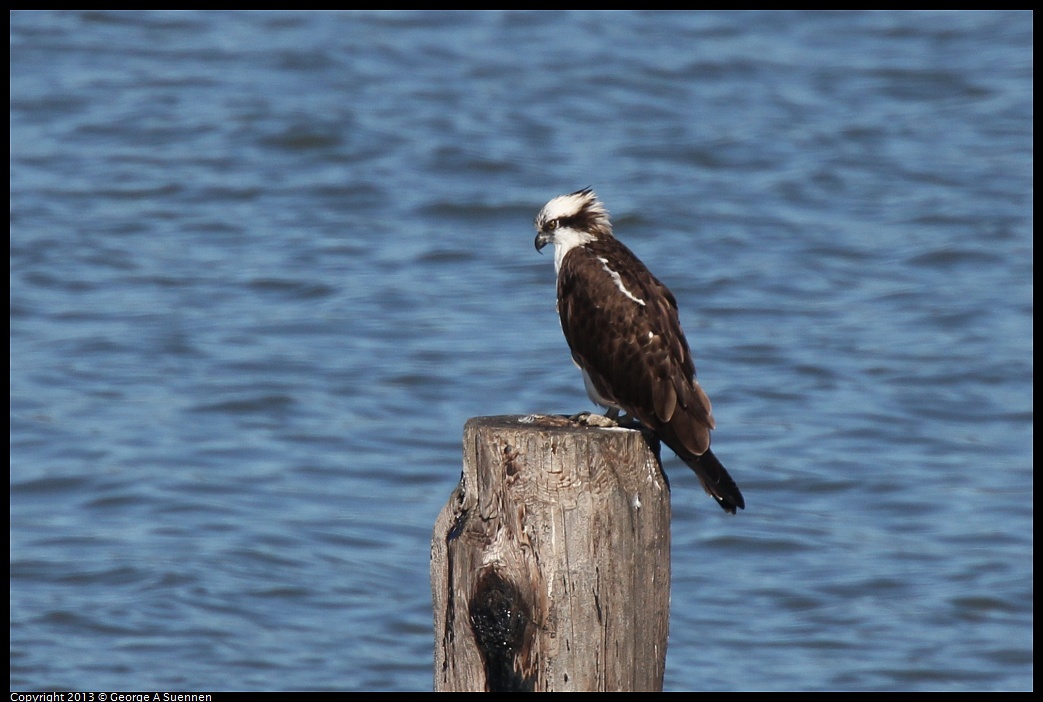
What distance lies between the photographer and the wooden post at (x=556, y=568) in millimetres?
4219

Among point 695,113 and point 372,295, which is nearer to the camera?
point 372,295

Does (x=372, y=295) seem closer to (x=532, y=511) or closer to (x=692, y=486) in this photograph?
(x=692, y=486)

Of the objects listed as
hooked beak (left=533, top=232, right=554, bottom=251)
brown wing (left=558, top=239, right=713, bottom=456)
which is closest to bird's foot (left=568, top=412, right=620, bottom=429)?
brown wing (left=558, top=239, right=713, bottom=456)

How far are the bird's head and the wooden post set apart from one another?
1903 millimetres

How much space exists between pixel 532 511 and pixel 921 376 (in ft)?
30.7

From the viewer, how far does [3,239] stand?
50.2 ft

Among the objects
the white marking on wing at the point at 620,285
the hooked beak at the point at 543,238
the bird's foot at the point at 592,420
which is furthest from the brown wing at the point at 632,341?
the hooked beak at the point at 543,238

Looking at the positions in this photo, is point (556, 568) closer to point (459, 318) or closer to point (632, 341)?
point (632, 341)

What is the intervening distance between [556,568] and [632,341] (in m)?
1.42

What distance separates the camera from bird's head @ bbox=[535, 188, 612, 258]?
6109mm

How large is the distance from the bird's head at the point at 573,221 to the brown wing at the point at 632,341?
0.66 feet

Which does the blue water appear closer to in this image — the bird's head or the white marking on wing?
the bird's head
